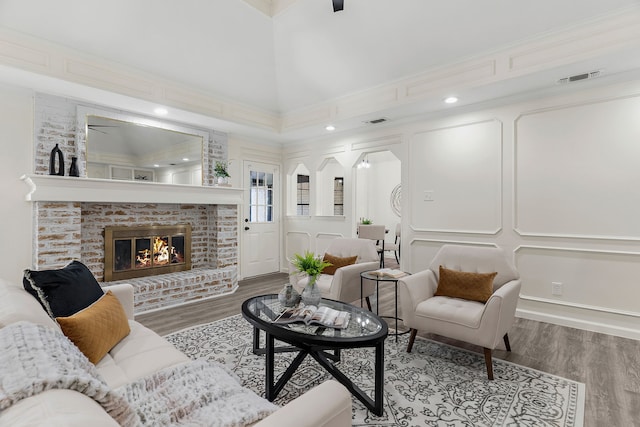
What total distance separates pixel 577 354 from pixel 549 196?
1570 mm

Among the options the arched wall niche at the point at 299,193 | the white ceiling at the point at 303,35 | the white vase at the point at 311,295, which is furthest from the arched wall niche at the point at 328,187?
the white vase at the point at 311,295

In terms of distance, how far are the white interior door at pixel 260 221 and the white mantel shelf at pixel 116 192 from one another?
2.34 ft

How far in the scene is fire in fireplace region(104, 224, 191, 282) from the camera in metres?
3.98

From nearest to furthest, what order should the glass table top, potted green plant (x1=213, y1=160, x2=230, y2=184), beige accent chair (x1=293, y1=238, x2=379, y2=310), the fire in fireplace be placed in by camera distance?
the glass table top
beige accent chair (x1=293, y1=238, x2=379, y2=310)
the fire in fireplace
potted green plant (x1=213, y1=160, x2=230, y2=184)

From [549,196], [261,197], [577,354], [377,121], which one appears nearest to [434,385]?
[577,354]

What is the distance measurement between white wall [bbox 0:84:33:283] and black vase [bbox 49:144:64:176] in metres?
0.21

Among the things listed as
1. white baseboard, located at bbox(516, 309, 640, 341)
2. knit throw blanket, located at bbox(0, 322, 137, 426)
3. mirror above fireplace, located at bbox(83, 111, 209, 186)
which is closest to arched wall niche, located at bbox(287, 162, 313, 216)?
mirror above fireplace, located at bbox(83, 111, 209, 186)

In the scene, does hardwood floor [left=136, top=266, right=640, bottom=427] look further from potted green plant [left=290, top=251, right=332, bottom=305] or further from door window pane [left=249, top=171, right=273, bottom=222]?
door window pane [left=249, top=171, right=273, bottom=222]

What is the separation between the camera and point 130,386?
133 centimetres

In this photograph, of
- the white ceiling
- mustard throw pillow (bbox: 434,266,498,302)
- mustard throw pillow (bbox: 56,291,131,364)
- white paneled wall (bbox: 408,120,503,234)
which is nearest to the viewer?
mustard throw pillow (bbox: 56,291,131,364)

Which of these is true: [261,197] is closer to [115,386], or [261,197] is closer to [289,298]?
[289,298]

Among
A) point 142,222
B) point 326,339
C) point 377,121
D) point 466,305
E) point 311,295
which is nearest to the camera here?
point 326,339

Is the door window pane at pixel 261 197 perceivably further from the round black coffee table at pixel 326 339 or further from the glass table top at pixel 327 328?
the round black coffee table at pixel 326 339

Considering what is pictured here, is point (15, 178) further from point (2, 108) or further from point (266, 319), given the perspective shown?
point (266, 319)
